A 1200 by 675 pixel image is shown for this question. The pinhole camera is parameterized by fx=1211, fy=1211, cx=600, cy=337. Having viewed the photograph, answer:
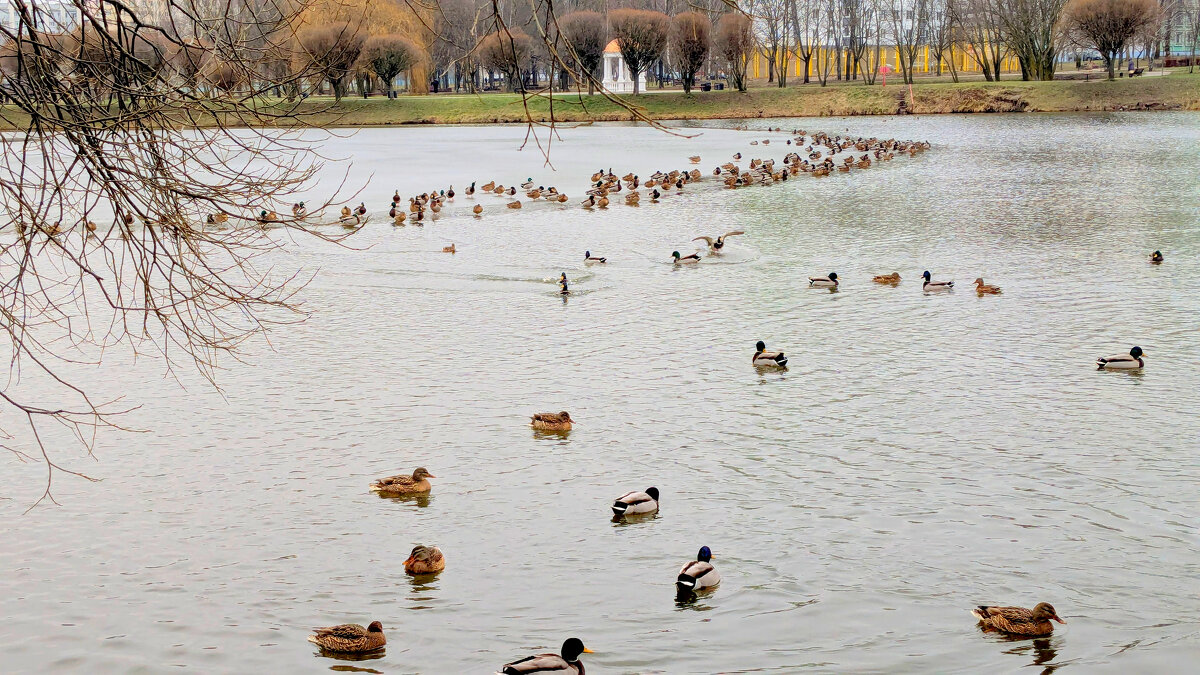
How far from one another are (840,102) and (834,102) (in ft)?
1.27

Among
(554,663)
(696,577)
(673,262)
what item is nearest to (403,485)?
(696,577)

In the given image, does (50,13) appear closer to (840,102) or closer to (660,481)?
(660,481)

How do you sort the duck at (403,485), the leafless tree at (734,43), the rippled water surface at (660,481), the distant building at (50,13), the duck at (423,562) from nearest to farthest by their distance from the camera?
the distant building at (50,13)
the rippled water surface at (660,481)
the duck at (423,562)
the duck at (403,485)
the leafless tree at (734,43)

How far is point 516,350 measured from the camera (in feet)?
46.9

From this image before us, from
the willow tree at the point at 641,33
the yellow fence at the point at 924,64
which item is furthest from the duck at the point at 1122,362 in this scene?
the yellow fence at the point at 924,64

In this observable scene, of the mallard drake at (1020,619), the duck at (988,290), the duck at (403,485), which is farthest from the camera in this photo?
the duck at (988,290)

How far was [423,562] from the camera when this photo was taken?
816 centimetres

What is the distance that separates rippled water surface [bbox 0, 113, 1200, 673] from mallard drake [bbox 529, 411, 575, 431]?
0.50 feet

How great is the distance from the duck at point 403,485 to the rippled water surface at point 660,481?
0.51 feet

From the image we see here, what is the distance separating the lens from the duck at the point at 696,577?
25.6 feet

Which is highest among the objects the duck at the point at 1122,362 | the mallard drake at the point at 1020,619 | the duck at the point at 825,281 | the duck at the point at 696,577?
the duck at the point at 825,281

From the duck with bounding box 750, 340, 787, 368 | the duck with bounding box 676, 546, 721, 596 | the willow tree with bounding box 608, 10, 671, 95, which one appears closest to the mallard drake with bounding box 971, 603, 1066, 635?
the duck with bounding box 676, 546, 721, 596

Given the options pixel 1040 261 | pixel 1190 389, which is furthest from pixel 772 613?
pixel 1040 261

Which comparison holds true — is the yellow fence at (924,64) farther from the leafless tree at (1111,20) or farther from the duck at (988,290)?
the duck at (988,290)
